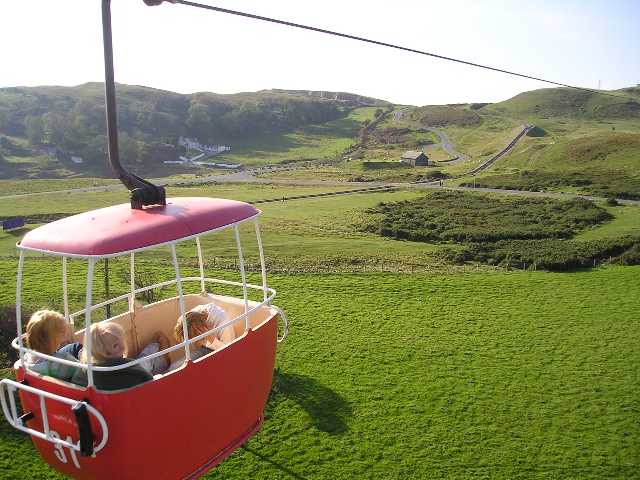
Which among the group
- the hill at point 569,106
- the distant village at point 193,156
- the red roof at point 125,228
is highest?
the hill at point 569,106

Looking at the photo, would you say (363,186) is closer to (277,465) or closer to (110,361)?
(277,465)

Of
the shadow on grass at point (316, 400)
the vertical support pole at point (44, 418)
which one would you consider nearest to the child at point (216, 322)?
the vertical support pole at point (44, 418)

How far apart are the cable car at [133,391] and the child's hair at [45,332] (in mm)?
172

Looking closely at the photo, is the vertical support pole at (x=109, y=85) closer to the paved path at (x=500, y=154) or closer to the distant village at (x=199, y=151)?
the paved path at (x=500, y=154)

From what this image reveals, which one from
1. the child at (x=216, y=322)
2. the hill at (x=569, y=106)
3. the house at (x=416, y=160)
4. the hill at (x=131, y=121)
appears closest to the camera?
the child at (x=216, y=322)

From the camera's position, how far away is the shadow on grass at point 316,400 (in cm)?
1181

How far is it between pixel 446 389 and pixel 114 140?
10.2 meters

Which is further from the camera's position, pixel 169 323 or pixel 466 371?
pixel 466 371

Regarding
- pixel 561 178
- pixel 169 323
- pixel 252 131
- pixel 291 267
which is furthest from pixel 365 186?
pixel 252 131

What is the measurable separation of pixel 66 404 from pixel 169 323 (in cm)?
342

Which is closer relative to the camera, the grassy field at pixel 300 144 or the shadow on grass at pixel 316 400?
the shadow on grass at pixel 316 400

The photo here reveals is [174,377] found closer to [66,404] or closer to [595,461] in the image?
[66,404]

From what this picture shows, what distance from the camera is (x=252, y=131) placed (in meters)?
146

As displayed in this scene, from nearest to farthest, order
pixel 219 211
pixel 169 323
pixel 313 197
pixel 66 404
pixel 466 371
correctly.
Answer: pixel 66 404
pixel 219 211
pixel 169 323
pixel 466 371
pixel 313 197
